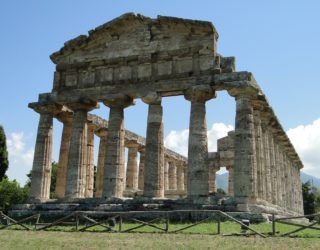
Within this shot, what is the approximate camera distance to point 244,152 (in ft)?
84.0

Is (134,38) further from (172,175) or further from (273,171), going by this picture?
(172,175)

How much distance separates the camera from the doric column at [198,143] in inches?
1017

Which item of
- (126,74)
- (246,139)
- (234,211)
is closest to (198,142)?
(246,139)

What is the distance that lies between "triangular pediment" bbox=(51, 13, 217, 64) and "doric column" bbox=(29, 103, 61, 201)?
13.3 feet

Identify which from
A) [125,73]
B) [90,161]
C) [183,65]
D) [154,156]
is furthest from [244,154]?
[90,161]

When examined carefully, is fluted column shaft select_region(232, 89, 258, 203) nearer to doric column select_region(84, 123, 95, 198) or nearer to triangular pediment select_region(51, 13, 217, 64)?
triangular pediment select_region(51, 13, 217, 64)

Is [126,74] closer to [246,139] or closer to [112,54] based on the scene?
[112,54]

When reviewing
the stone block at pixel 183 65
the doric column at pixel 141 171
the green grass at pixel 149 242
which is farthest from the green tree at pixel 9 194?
the green grass at pixel 149 242

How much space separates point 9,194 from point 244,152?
35312 mm

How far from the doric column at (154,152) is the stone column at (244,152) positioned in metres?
5.09

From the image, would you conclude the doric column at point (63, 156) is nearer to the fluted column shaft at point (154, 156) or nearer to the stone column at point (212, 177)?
the fluted column shaft at point (154, 156)

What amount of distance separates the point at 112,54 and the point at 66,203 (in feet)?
37.0

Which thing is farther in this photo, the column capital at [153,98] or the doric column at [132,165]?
the doric column at [132,165]

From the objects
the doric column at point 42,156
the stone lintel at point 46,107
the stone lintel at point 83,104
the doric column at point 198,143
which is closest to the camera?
the doric column at point 198,143
